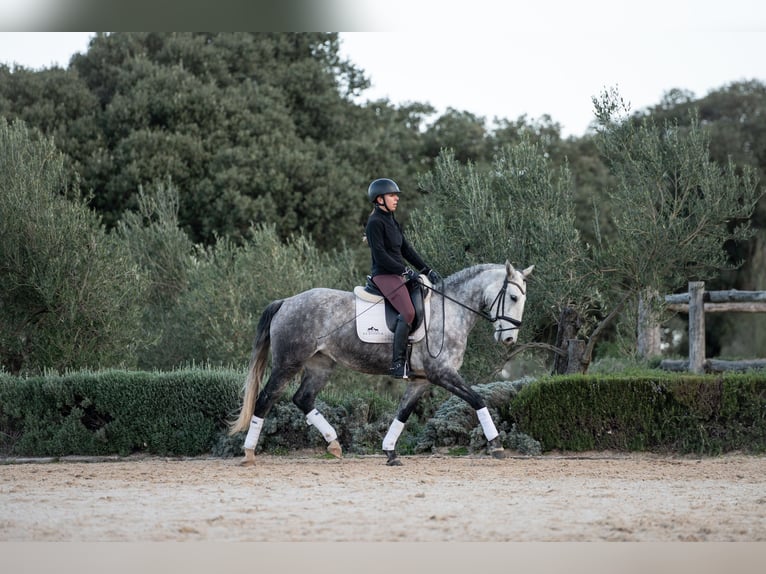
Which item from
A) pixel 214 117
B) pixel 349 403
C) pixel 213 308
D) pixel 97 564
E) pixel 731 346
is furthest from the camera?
pixel 731 346

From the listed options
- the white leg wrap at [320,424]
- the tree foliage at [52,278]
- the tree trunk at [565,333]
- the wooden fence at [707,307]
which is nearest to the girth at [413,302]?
the white leg wrap at [320,424]

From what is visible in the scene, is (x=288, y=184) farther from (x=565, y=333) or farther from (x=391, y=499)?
(x=391, y=499)

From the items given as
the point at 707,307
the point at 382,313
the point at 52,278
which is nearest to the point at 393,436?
the point at 382,313

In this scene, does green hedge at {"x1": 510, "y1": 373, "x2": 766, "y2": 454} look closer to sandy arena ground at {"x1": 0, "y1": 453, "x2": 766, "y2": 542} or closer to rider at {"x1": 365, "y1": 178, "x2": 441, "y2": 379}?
sandy arena ground at {"x1": 0, "y1": 453, "x2": 766, "y2": 542}

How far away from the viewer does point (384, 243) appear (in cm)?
992

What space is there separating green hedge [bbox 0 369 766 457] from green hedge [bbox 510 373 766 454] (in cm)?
1

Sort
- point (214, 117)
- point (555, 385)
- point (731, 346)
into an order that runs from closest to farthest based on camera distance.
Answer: point (555, 385) < point (214, 117) < point (731, 346)

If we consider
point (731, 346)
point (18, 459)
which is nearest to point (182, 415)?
point (18, 459)

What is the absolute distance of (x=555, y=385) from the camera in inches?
430

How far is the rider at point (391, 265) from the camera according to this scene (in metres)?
9.79

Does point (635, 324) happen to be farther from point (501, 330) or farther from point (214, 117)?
point (214, 117)

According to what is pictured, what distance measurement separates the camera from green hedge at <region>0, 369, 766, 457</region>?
1067 centimetres

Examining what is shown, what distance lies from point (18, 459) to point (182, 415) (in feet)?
6.14

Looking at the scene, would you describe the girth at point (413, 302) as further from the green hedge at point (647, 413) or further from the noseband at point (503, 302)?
the green hedge at point (647, 413)
